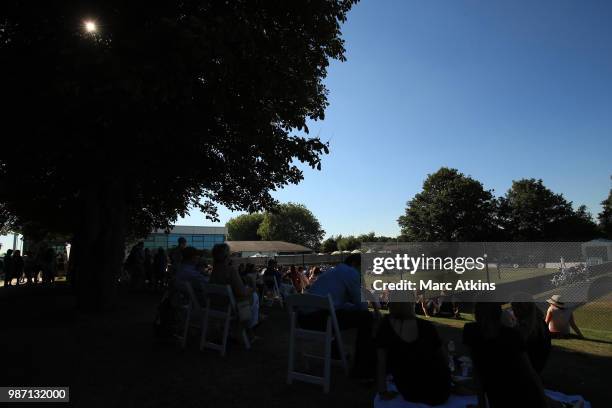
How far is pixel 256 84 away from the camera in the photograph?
28.2 feet

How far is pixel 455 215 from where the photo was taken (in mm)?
49344

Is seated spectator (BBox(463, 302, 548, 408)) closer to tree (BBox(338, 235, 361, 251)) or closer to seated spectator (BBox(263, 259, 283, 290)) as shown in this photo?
seated spectator (BBox(263, 259, 283, 290))

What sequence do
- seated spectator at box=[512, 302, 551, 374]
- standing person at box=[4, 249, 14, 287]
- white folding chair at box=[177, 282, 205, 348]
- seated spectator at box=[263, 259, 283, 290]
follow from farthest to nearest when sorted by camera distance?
standing person at box=[4, 249, 14, 287]
seated spectator at box=[263, 259, 283, 290]
white folding chair at box=[177, 282, 205, 348]
seated spectator at box=[512, 302, 551, 374]

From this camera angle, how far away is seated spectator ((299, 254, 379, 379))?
4.70 m

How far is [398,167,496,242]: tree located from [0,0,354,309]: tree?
4027 centimetres

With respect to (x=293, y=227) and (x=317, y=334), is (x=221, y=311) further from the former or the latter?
(x=293, y=227)

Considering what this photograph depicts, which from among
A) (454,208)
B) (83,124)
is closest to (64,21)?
(83,124)

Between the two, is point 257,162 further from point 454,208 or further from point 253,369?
point 454,208

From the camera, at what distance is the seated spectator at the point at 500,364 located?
10.3 ft

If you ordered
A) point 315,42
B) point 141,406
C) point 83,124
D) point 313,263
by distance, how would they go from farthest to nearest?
point 313,263
point 315,42
point 83,124
point 141,406

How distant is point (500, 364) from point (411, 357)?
758 millimetres

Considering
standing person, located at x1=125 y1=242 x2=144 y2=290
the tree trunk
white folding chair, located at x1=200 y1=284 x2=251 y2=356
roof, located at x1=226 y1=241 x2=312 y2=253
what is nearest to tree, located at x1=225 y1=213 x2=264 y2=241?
roof, located at x1=226 y1=241 x2=312 y2=253

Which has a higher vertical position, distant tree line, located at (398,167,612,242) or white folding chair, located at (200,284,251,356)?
distant tree line, located at (398,167,612,242)

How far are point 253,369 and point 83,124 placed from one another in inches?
252
